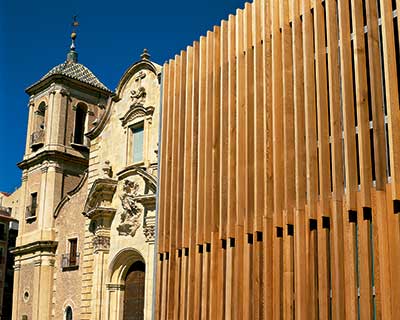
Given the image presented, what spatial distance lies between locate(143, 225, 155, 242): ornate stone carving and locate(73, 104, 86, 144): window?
11132mm

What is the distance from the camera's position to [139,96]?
21.8m

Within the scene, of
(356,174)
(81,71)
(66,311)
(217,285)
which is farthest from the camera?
(81,71)

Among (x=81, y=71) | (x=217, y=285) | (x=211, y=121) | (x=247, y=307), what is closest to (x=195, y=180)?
(x=211, y=121)

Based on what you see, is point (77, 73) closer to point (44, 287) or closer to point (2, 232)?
point (44, 287)

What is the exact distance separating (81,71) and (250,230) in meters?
21.1

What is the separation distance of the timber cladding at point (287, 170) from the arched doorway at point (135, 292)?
23.3 feet

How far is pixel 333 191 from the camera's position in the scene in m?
9.66

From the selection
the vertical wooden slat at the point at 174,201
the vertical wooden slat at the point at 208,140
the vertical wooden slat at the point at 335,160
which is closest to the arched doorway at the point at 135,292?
the vertical wooden slat at the point at 174,201

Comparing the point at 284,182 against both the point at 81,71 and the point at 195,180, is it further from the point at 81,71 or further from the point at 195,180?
the point at 81,71

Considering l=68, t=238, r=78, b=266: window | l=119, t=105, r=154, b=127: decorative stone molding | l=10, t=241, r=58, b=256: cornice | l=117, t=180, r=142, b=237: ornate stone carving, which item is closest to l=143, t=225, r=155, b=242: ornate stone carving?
l=117, t=180, r=142, b=237: ornate stone carving

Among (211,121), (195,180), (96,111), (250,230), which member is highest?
(96,111)

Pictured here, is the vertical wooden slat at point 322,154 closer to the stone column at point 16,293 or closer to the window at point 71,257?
the window at point 71,257

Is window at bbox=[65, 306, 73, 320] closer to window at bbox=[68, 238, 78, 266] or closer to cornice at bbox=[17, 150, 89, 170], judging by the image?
window at bbox=[68, 238, 78, 266]

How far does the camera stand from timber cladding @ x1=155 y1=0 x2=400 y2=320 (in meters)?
9.12
